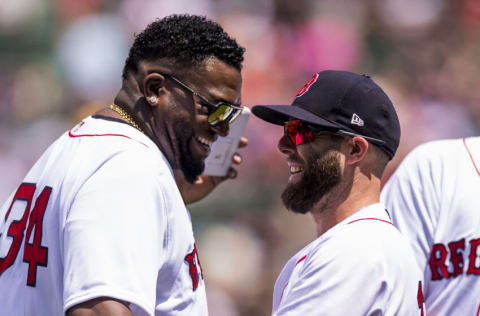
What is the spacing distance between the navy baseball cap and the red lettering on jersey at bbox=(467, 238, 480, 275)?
563 millimetres

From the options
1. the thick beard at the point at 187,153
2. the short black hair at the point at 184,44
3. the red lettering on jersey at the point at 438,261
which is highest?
the short black hair at the point at 184,44

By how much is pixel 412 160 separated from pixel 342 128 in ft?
2.37

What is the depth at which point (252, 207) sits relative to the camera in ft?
20.9

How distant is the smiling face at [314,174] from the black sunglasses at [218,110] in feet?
0.85

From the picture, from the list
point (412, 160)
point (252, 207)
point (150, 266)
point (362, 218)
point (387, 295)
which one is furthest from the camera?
point (252, 207)

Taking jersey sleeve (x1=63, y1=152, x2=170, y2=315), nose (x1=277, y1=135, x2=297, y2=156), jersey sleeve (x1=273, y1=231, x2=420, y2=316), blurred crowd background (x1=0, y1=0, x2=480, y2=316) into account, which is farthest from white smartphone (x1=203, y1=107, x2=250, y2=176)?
blurred crowd background (x1=0, y1=0, x2=480, y2=316)

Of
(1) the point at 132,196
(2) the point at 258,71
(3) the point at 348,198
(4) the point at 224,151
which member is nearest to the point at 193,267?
(1) the point at 132,196

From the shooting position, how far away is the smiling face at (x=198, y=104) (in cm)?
220

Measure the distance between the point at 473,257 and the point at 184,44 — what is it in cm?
136

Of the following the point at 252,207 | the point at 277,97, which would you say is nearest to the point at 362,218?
the point at 252,207

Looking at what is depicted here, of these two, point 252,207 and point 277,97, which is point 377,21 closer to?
point 277,97

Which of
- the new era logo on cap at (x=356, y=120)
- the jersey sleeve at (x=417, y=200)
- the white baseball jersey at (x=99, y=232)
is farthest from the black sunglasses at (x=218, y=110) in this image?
the jersey sleeve at (x=417, y=200)

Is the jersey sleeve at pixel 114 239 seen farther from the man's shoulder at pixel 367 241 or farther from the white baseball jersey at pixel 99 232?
the man's shoulder at pixel 367 241

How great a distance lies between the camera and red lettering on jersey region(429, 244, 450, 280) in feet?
8.63
